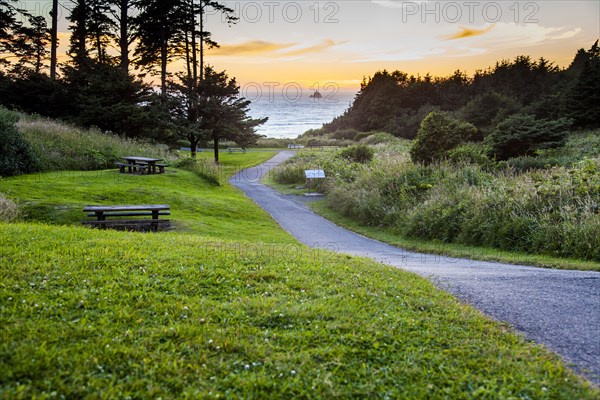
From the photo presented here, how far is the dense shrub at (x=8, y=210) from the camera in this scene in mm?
10815

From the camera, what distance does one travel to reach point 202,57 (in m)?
36.6

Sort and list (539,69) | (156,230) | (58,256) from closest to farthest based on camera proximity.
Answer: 1. (58,256)
2. (156,230)
3. (539,69)

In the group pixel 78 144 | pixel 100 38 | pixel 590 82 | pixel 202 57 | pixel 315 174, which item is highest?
pixel 100 38

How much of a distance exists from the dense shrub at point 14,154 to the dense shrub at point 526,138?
896 inches

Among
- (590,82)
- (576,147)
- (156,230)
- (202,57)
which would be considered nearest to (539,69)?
(590,82)

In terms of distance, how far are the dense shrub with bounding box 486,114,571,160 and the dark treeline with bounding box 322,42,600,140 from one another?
1300cm

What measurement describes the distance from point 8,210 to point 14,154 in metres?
7.70

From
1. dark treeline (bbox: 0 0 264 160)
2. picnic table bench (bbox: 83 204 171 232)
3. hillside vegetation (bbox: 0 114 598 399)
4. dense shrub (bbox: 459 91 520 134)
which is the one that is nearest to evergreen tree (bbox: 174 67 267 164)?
dark treeline (bbox: 0 0 264 160)

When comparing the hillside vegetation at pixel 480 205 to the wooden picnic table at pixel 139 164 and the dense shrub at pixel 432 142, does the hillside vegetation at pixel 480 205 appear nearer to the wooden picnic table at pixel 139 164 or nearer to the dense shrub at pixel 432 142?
the dense shrub at pixel 432 142

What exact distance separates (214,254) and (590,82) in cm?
3624

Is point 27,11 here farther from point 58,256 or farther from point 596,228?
point 596,228

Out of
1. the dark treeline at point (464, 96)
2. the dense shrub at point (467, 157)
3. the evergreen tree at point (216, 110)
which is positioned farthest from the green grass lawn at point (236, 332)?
the dark treeline at point (464, 96)

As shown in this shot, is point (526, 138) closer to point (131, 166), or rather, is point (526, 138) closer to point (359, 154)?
point (359, 154)

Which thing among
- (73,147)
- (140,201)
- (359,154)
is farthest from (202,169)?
(359,154)
